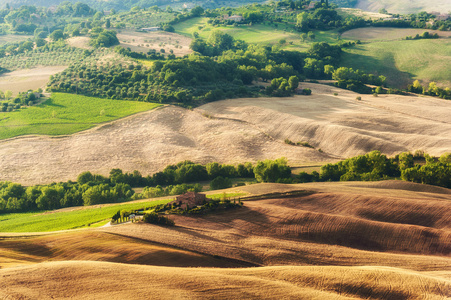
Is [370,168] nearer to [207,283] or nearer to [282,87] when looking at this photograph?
[207,283]

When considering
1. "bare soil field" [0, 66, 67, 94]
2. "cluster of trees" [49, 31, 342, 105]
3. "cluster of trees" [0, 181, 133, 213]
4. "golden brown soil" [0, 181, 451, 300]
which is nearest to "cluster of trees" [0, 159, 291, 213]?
"cluster of trees" [0, 181, 133, 213]

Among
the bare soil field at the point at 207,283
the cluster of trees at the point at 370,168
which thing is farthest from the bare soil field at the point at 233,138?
the bare soil field at the point at 207,283

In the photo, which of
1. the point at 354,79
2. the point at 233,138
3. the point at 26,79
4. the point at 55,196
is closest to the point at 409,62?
the point at 354,79

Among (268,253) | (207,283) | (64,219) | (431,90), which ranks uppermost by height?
(431,90)

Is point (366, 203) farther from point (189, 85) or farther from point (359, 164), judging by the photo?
point (189, 85)

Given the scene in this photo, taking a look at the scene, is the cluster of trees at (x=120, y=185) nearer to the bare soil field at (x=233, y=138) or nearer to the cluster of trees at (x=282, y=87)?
the bare soil field at (x=233, y=138)

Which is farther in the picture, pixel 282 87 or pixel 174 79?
pixel 282 87

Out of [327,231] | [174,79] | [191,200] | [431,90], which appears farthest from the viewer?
[431,90]
